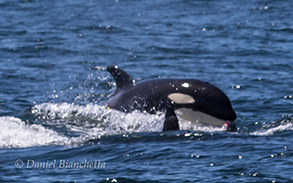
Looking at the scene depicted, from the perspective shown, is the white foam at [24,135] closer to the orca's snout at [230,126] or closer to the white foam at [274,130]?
the orca's snout at [230,126]

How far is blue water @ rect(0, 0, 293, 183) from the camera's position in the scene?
11.0 metres

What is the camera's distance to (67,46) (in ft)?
81.2

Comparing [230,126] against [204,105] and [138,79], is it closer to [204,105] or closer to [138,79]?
[204,105]

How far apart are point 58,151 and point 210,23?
17490mm

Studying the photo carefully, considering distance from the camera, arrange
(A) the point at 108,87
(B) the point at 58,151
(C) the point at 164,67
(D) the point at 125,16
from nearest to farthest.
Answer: (B) the point at 58,151 → (A) the point at 108,87 → (C) the point at 164,67 → (D) the point at 125,16

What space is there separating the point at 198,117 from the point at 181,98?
1.68 feet

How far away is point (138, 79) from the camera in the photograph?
1995 cm

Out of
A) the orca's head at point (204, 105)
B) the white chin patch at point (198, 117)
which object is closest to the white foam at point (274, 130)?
the orca's head at point (204, 105)

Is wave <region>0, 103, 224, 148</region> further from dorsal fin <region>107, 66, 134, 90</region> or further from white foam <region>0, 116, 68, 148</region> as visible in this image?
dorsal fin <region>107, 66, 134, 90</region>

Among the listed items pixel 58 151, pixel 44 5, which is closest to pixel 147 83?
pixel 58 151

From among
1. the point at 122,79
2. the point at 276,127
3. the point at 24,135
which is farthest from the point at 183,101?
the point at 24,135

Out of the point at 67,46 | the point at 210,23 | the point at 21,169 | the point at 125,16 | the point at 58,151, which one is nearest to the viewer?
the point at 21,169

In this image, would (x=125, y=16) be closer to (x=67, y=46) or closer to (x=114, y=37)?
(x=114, y=37)

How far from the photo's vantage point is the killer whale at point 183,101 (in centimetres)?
1384
